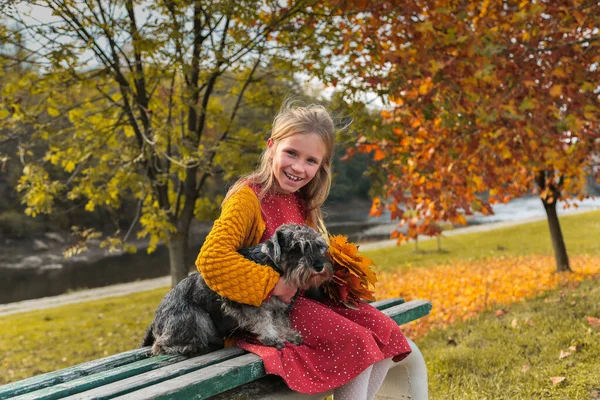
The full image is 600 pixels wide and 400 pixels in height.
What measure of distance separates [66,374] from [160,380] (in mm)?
536

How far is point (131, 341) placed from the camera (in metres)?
8.24

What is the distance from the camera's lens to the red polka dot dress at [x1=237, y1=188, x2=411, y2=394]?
7.65ft

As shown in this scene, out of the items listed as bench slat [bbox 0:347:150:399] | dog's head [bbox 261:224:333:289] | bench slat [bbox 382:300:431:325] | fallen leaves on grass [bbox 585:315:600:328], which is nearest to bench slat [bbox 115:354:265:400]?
dog's head [bbox 261:224:333:289]

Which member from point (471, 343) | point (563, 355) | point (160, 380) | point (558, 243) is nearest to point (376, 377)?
point (160, 380)

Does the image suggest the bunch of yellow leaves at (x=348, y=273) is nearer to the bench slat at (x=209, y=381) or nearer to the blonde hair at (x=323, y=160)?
the blonde hair at (x=323, y=160)

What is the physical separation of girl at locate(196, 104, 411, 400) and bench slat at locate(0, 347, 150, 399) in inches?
22.6

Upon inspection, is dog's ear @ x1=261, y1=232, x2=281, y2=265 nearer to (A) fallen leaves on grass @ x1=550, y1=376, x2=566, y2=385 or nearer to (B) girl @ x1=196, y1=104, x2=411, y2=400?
(B) girl @ x1=196, y1=104, x2=411, y2=400

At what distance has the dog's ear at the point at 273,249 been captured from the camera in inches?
93.4

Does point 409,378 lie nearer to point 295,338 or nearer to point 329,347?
point 329,347

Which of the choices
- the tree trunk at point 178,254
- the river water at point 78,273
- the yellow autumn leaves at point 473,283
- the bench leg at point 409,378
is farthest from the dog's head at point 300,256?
the river water at point 78,273

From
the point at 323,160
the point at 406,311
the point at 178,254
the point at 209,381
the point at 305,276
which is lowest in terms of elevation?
the point at 406,311

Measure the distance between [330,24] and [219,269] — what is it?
441 cm

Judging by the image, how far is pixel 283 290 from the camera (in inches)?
95.9

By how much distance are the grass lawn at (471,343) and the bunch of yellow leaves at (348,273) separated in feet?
5.25
